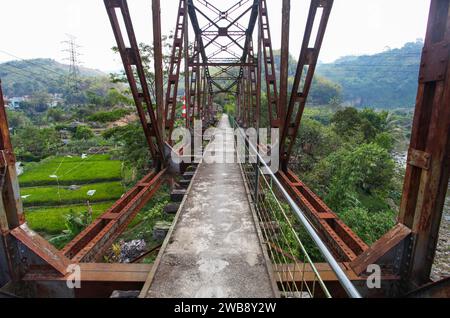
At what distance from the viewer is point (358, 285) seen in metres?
2.46

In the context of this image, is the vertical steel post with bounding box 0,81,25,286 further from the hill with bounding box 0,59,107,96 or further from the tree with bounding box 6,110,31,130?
the hill with bounding box 0,59,107,96

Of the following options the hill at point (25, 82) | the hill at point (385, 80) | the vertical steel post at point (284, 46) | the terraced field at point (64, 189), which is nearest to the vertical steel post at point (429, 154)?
the vertical steel post at point (284, 46)

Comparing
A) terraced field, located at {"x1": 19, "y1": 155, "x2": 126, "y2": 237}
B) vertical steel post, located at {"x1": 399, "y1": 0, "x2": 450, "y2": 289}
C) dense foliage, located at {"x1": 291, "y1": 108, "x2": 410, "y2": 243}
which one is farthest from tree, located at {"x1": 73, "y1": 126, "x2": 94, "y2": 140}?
vertical steel post, located at {"x1": 399, "y1": 0, "x2": 450, "y2": 289}

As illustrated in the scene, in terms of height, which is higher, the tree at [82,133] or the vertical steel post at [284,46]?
the vertical steel post at [284,46]

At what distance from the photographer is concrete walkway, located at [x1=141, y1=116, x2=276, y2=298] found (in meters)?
2.42

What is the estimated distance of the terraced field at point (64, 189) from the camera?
18.9 meters

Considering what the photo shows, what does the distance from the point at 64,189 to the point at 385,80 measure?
92.2 m

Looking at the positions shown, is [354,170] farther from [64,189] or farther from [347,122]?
[64,189]

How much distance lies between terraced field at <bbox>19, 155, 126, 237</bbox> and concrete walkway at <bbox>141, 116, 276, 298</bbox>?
15081 millimetres

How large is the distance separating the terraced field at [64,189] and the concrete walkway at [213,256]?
15.1 m

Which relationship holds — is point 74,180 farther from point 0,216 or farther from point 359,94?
point 359,94

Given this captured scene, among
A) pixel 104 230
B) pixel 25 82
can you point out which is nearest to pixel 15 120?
pixel 104 230

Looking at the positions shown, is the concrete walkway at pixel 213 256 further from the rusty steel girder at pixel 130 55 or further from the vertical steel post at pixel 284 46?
the vertical steel post at pixel 284 46

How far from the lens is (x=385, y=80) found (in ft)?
271
